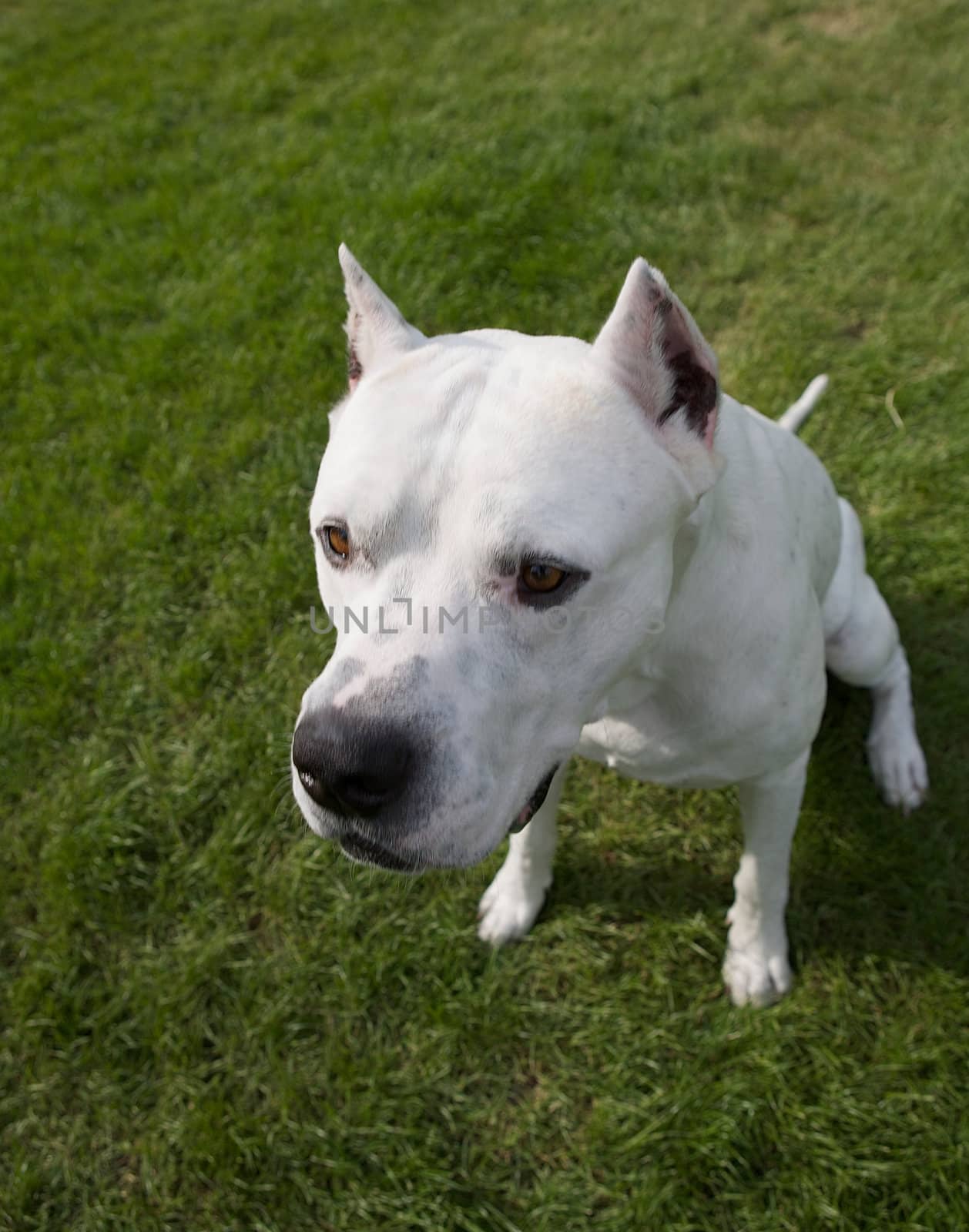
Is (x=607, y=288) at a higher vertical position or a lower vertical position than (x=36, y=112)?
lower

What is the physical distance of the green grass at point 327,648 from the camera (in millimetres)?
2760

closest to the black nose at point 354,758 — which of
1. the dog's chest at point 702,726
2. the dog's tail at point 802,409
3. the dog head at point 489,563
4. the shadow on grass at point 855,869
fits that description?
the dog head at point 489,563

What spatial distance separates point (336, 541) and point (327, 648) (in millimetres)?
2020

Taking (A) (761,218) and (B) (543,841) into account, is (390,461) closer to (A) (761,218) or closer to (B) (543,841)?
(B) (543,841)

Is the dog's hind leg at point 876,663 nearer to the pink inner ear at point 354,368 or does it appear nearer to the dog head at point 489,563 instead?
the dog head at point 489,563

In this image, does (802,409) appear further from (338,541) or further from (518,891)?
(338,541)

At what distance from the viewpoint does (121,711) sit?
3.76 meters

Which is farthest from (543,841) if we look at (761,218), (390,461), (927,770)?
(761,218)

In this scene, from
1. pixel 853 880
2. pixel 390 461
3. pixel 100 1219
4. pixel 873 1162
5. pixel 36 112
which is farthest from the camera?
pixel 36 112

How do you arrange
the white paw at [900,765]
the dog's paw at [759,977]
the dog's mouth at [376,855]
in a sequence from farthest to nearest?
the white paw at [900,765], the dog's paw at [759,977], the dog's mouth at [376,855]

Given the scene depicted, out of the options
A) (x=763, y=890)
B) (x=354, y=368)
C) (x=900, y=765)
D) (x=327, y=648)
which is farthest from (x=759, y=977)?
(x=354, y=368)

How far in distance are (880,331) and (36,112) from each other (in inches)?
229

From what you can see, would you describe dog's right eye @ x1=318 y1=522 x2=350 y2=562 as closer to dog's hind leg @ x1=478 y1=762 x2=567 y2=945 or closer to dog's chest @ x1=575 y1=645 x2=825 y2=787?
dog's chest @ x1=575 y1=645 x2=825 y2=787

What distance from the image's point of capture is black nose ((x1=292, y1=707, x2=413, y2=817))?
1576 mm
